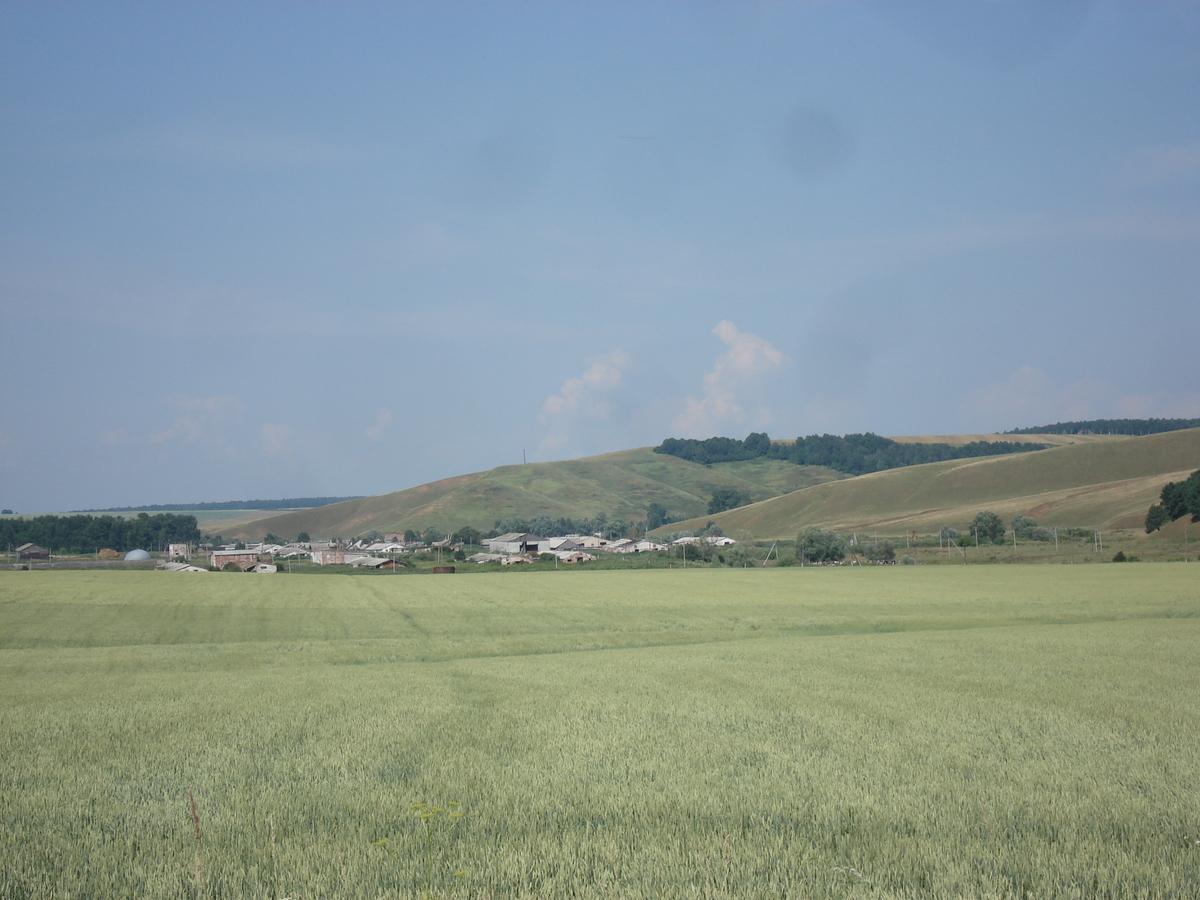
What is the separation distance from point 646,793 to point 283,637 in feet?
104

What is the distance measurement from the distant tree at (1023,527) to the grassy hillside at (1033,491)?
8.90 metres

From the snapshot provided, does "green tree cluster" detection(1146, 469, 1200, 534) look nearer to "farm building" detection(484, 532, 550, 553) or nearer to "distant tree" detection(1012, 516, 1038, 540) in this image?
"distant tree" detection(1012, 516, 1038, 540)

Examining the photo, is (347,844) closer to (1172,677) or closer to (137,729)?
(137,729)

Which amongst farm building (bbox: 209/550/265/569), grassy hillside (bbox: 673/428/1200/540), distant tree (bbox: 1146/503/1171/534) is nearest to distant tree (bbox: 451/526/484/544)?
farm building (bbox: 209/550/265/569)

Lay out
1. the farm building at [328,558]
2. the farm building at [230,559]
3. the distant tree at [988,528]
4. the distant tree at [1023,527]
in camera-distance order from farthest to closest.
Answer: the farm building at [328,558] < the farm building at [230,559] < the distant tree at [988,528] < the distant tree at [1023,527]

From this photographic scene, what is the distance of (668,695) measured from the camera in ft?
55.9

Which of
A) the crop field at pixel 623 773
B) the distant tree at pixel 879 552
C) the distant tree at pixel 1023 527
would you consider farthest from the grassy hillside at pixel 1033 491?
the crop field at pixel 623 773

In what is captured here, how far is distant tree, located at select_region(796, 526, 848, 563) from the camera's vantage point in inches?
4168

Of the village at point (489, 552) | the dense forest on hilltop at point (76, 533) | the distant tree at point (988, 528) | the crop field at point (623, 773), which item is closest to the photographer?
the crop field at point (623, 773)

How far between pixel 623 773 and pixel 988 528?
128 meters

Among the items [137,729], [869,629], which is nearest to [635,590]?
[869,629]

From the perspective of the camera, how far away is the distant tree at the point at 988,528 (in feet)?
402

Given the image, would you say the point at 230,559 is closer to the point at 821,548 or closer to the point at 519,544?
the point at 519,544

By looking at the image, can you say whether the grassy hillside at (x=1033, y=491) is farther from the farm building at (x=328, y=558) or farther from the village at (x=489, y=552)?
the farm building at (x=328, y=558)
